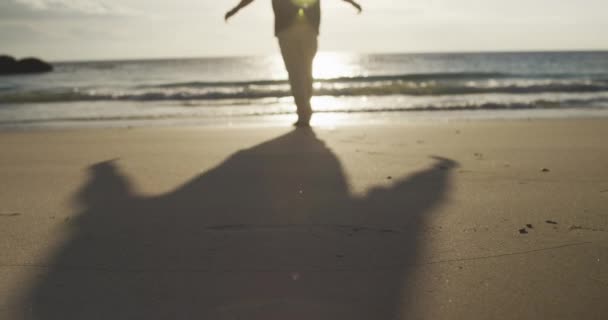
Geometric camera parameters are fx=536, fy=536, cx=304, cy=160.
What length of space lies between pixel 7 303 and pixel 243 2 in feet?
14.5

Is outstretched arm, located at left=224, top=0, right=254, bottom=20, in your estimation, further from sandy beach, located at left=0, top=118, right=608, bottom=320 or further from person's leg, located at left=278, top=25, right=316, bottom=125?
sandy beach, located at left=0, top=118, right=608, bottom=320

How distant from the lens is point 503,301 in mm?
1406

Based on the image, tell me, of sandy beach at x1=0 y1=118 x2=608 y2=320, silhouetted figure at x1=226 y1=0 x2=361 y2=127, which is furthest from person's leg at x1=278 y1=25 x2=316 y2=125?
sandy beach at x1=0 y1=118 x2=608 y2=320

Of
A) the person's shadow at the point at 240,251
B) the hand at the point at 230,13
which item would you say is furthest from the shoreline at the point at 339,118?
the person's shadow at the point at 240,251

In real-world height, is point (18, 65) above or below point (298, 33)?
below

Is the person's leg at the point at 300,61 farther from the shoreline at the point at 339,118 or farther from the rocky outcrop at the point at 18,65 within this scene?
the rocky outcrop at the point at 18,65

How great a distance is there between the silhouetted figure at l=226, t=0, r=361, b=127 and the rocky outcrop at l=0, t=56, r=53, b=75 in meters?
34.2

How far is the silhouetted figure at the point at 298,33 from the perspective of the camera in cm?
549

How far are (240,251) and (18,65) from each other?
3831 centimetres

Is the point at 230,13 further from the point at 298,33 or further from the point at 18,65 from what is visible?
the point at 18,65

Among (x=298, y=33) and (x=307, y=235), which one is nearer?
(x=307, y=235)

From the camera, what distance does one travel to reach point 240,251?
5.89ft

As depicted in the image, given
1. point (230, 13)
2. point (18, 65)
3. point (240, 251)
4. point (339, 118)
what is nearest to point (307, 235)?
point (240, 251)

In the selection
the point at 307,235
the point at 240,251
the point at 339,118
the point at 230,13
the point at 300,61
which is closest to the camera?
the point at 240,251
